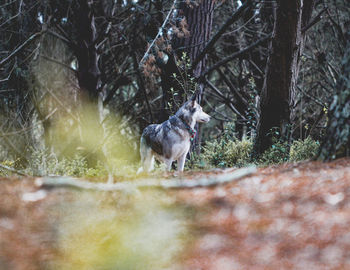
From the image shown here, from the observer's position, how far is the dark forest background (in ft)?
25.8

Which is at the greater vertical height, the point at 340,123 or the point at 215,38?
the point at 215,38

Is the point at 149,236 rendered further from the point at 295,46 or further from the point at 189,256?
the point at 295,46

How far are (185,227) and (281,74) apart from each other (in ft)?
17.4

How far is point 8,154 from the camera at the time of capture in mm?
15148

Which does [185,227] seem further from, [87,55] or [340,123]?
[87,55]

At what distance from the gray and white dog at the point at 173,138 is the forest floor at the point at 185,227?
14.5ft

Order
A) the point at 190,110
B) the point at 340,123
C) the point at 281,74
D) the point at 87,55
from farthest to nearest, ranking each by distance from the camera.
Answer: the point at 87,55
the point at 190,110
the point at 281,74
the point at 340,123

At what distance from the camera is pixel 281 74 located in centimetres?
782

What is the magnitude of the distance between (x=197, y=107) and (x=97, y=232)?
5753 mm

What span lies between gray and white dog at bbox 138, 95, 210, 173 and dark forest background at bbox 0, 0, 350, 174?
0.79 metres

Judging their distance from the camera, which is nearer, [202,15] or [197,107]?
[197,107]

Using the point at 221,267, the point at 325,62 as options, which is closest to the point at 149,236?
the point at 221,267

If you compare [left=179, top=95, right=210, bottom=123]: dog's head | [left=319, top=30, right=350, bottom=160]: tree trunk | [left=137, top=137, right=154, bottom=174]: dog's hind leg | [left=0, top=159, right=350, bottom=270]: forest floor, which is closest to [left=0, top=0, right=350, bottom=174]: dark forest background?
[left=319, top=30, right=350, bottom=160]: tree trunk

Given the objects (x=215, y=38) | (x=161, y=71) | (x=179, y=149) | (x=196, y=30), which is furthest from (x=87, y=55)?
(x=179, y=149)
